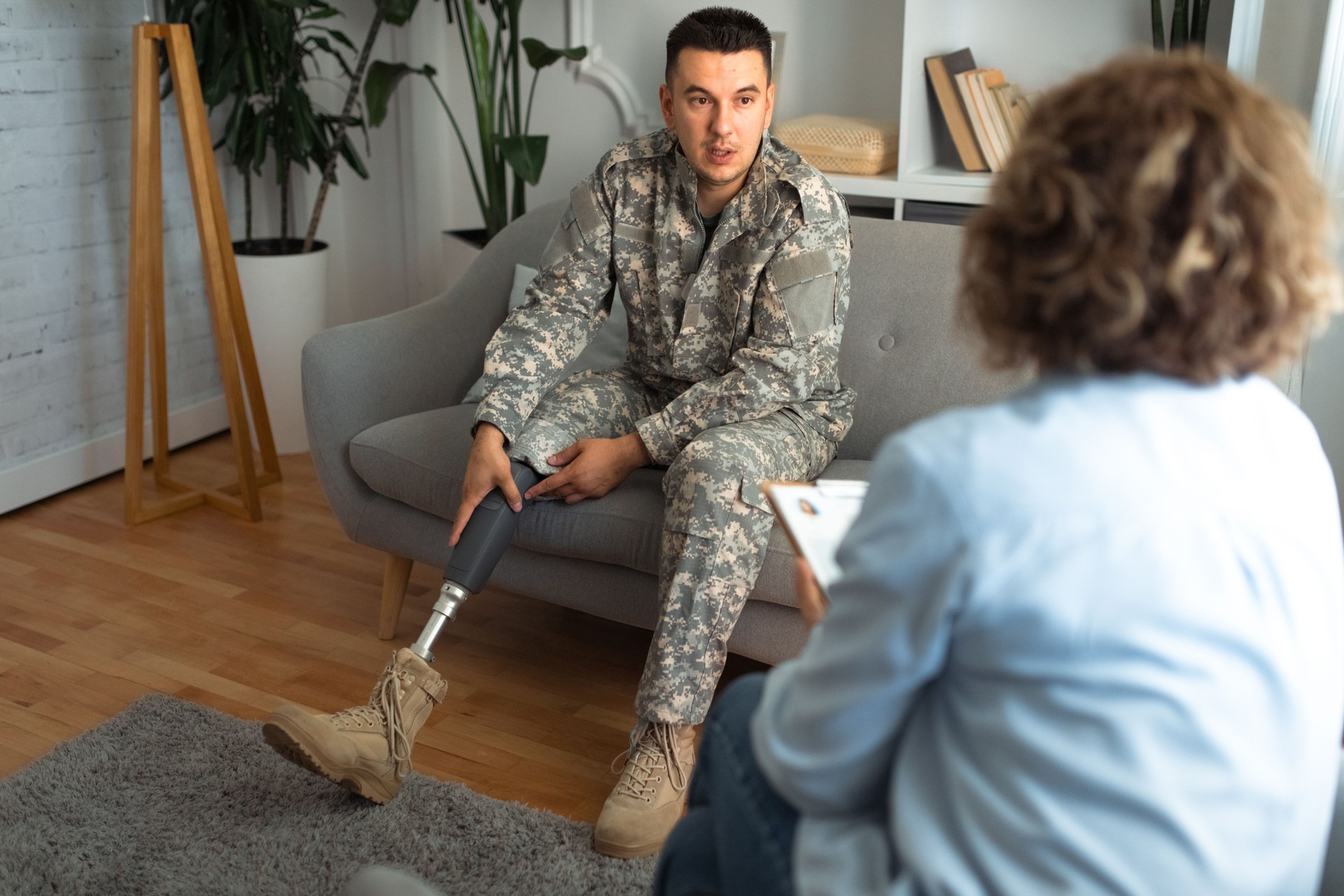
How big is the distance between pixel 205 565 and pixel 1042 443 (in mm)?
2270

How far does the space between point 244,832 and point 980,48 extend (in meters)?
2.16

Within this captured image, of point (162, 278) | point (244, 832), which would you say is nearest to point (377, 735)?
point (244, 832)

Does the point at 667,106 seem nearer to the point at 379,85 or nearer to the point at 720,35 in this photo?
the point at 720,35

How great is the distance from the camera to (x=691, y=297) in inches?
77.7

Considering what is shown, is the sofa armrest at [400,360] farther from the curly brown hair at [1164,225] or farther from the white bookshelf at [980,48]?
the curly brown hair at [1164,225]

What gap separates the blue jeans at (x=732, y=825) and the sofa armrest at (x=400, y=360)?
1333mm

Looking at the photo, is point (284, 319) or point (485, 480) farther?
point (284, 319)

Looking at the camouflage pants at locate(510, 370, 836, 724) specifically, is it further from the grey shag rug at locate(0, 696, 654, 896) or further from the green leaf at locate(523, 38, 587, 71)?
the green leaf at locate(523, 38, 587, 71)

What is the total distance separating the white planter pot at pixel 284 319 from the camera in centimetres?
305

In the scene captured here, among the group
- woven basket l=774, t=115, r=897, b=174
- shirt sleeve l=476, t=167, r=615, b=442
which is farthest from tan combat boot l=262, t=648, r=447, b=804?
woven basket l=774, t=115, r=897, b=174

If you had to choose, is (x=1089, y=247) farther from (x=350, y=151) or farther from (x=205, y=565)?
(x=350, y=151)

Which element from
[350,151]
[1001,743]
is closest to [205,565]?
[350,151]

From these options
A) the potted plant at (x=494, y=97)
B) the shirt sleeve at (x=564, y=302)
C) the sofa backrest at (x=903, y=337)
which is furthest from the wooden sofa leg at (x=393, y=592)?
the potted plant at (x=494, y=97)

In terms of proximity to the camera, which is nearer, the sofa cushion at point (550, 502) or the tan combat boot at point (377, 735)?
the tan combat boot at point (377, 735)
